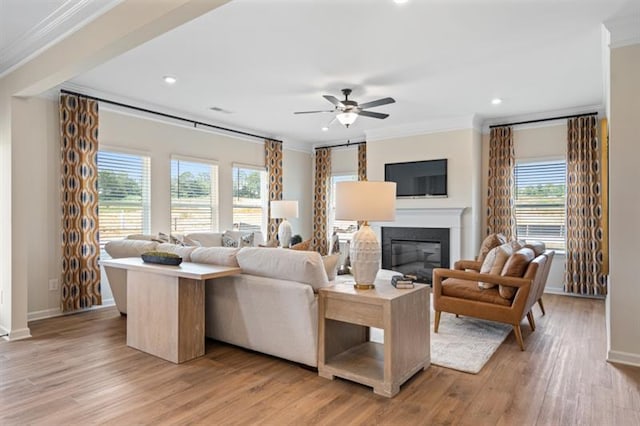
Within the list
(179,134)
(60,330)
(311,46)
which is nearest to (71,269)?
(60,330)

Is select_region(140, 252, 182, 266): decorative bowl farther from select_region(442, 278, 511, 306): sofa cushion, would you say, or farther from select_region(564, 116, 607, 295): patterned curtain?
select_region(564, 116, 607, 295): patterned curtain

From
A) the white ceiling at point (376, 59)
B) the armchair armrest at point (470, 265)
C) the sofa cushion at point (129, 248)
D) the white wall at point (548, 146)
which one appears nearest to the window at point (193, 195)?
the white ceiling at point (376, 59)

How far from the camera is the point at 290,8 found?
300cm

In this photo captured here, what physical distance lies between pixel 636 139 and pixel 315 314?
284cm

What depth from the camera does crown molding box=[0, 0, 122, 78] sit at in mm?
2877

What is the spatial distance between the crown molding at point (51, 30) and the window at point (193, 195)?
248 cm

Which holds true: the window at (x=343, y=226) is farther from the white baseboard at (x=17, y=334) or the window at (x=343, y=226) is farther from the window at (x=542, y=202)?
the white baseboard at (x=17, y=334)

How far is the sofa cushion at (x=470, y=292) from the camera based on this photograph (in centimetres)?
368

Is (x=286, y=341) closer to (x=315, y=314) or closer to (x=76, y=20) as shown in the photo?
(x=315, y=314)

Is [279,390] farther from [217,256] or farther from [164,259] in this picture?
[164,259]

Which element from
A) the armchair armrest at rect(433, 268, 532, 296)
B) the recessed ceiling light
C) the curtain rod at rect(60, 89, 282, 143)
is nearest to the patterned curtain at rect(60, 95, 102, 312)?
the curtain rod at rect(60, 89, 282, 143)

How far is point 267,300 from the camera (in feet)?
10.4

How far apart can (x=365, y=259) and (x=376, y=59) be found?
7.16ft

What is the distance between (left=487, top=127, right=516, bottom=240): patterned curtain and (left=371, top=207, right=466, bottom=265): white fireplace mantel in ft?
1.96
